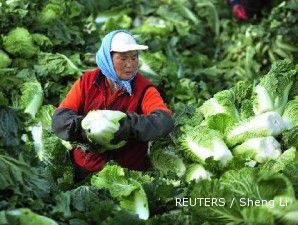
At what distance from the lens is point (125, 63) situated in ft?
16.2

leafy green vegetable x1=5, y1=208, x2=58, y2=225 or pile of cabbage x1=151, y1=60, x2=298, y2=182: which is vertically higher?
pile of cabbage x1=151, y1=60, x2=298, y2=182

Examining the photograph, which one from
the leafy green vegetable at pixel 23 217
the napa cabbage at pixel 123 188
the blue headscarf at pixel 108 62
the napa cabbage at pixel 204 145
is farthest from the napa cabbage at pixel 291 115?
the leafy green vegetable at pixel 23 217

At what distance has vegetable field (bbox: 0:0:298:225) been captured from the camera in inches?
156

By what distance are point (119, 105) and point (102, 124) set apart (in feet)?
1.26

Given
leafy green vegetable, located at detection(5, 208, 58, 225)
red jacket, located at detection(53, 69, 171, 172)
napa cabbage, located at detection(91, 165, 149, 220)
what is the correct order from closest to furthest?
leafy green vegetable, located at detection(5, 208, 58, 225)
napa cabbage, located at detection(91, 165, 149, 220)
red jacket, located at detection(53, 69, 171, 172)

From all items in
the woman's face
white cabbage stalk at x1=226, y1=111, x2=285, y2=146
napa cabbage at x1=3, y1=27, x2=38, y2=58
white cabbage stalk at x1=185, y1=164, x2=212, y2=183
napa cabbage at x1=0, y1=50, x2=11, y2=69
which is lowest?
white cabbage stalk at x1=185, y1=164, x2=212, y2=183

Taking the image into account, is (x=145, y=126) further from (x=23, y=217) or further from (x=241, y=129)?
(x=23, y=217)

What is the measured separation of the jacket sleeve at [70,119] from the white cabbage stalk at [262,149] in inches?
54.2

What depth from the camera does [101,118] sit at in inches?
190

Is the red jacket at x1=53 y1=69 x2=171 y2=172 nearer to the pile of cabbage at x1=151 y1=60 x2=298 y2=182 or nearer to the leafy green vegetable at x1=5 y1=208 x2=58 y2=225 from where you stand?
the pile of cabbage at x1=151 y1=60 x2=298 y2=182

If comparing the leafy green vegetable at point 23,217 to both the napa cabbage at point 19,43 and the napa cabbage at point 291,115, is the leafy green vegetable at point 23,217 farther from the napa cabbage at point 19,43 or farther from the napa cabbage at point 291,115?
the napa cabbage at point 19,43

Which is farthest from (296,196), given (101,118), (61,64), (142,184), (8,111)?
(61,64)

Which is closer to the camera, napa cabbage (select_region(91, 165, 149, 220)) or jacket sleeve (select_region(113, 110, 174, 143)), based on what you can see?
napa cabbage (select_region(91, 165, 149, 220))

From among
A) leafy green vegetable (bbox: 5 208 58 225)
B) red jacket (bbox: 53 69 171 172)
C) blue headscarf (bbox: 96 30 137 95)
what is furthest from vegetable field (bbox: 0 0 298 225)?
blue headscarf (bbox: 96 30 137 95)
